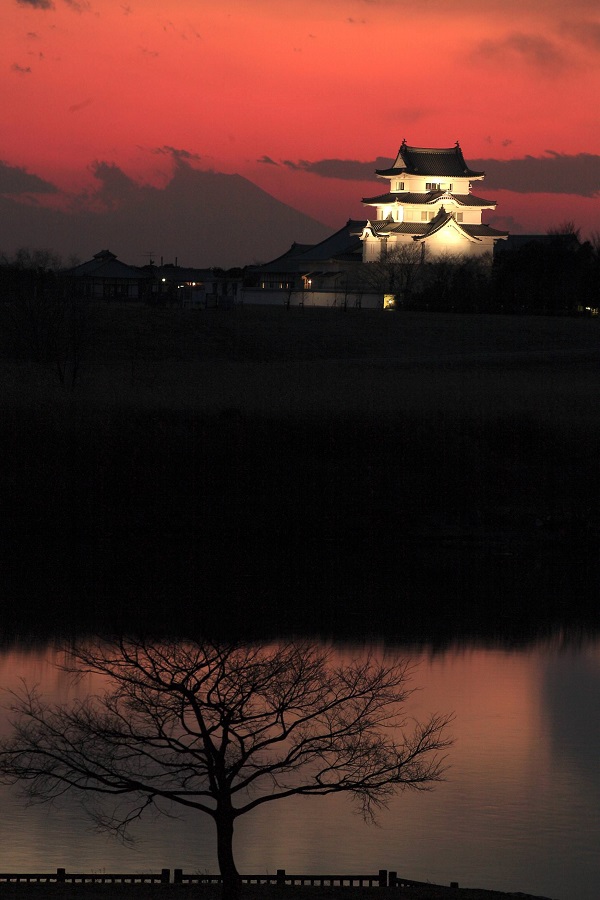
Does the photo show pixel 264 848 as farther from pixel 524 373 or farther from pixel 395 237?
pixel 395 237

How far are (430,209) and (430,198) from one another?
82 centimetres

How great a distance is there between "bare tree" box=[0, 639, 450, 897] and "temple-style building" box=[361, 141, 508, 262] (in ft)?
250

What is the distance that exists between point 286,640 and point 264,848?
1103 cm

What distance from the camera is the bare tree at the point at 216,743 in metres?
13.0

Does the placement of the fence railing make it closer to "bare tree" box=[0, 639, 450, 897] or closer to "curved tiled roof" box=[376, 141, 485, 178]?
"bare tree" box=[0, 639, 450, 897]

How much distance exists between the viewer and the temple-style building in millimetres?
94625

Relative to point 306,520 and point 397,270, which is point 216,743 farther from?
point 397,270

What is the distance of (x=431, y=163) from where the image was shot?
102m

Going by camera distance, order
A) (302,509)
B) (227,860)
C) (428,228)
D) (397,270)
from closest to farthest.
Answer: (227,860) → (302,509) → (397,270) → (428,228)

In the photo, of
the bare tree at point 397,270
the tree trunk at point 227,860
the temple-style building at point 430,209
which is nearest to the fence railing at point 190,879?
the tree trunk at point 227,860

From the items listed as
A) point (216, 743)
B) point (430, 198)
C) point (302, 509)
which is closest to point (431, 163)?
point (430, 198)

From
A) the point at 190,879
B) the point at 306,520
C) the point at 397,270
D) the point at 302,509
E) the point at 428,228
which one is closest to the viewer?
the point at 190,879

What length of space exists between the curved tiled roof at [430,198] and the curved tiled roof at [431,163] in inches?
62.1

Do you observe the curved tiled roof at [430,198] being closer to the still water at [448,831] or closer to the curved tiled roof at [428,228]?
the curved tiled roof at [428,228]
